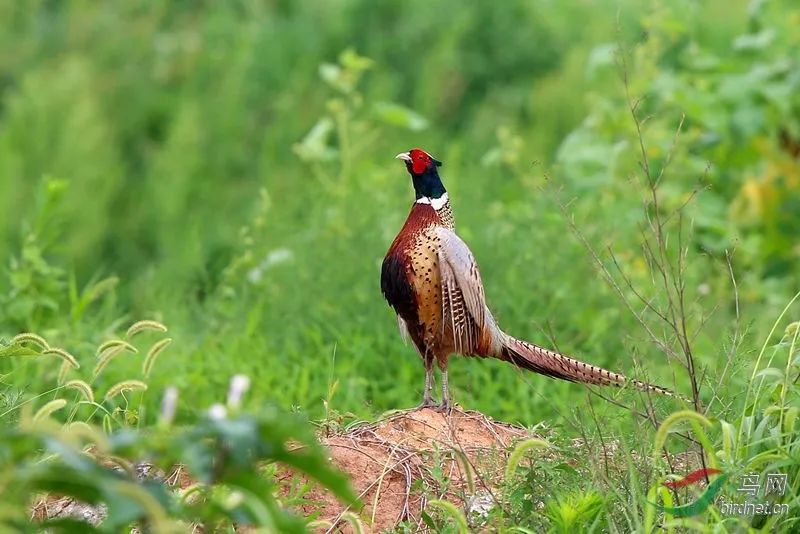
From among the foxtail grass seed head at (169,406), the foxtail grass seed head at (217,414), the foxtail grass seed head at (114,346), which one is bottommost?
the foxtail grass seed head at (114,346)

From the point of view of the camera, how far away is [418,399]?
546 cm

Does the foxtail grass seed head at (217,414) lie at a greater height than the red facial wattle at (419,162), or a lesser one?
greater

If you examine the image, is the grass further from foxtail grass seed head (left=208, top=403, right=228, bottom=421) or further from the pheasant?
foxtail grass seed head (left=208, top=403, right=228, bottom=421)

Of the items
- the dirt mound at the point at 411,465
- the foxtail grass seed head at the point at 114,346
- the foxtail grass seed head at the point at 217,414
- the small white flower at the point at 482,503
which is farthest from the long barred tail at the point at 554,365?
the foxtail grass seed head at the point at 217,414

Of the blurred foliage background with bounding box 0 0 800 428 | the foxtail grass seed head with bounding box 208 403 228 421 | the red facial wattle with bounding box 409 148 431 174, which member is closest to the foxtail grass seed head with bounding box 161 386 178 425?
the foxtail grass seed head with bounding box 208 403 228 421

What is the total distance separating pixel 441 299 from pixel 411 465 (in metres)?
0.65

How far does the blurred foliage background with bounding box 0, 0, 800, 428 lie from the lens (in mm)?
5980

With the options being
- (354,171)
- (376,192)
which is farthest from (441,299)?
(354,171)

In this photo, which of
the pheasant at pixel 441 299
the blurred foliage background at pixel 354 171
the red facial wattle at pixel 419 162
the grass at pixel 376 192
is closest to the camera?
the pheasant at pixel 441 299

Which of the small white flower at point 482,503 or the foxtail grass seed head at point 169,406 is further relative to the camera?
the small white flower at point 482,503

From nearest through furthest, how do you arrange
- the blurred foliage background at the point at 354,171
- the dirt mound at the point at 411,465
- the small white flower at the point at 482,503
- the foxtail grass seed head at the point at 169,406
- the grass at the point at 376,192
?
the foxtail grass seed head at the point at 169,406 < the small white flower at the point at 482,503 < the dirt mound at the point at 411,465 < the grass at the point at 376,192 < the blurred foliage background at the point at 354,171

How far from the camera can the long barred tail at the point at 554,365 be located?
4.38 meters

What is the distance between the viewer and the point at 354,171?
7.70 meters

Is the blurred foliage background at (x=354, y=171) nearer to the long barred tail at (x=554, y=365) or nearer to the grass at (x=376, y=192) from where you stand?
the grass at (x=376, y=192)
